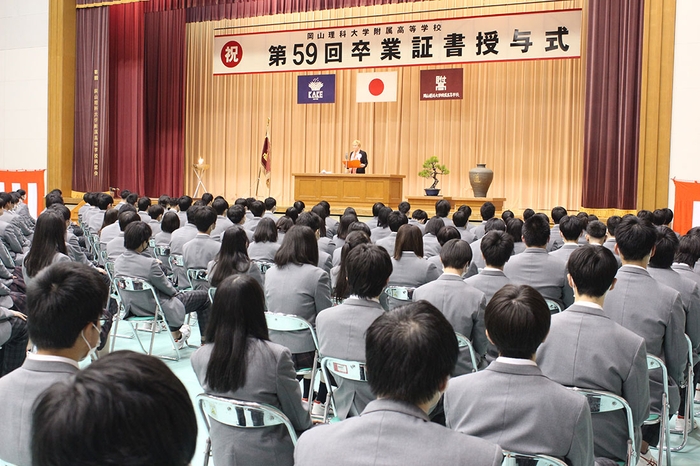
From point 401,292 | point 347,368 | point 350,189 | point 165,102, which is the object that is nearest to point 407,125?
point 350,189

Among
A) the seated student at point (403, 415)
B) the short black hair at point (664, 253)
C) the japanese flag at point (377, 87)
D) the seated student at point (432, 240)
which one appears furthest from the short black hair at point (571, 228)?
the japanese flag at point (377, 87)

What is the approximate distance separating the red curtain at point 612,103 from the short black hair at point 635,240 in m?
8.51

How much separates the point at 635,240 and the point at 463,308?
906 mm

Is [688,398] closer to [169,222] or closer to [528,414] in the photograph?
[528,414]

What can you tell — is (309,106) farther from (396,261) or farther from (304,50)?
(396,261)

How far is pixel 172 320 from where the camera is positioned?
5.41 meters

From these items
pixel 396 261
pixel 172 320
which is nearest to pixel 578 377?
pixel 396 261

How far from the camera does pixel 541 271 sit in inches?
183

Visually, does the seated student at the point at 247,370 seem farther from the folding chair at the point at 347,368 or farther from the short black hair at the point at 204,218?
the short black hair at the point at 204,218

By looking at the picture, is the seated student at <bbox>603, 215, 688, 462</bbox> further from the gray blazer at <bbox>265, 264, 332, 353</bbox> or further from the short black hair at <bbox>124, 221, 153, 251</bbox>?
the short black hair at <bbox>124, 221, 153, 251</bbox>

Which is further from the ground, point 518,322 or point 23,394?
point 518,322

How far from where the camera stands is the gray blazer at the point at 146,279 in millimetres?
5289

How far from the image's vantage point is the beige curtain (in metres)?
14.7

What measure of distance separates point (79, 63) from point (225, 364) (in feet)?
48.4
